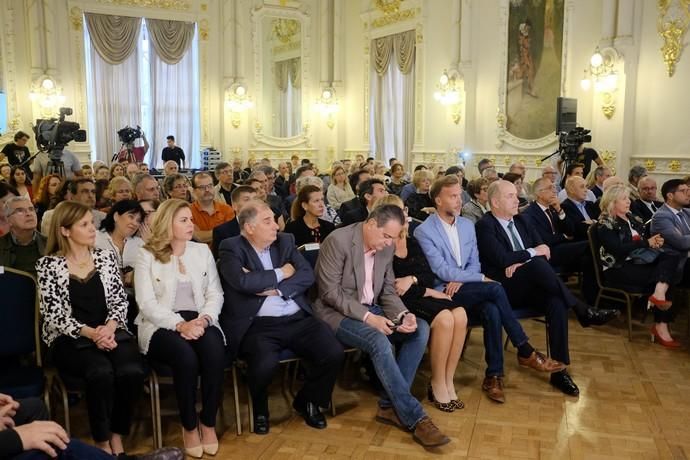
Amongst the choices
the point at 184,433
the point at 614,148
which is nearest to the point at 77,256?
the point at 184,433

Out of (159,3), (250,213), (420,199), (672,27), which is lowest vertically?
(420,199)

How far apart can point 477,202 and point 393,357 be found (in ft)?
9.05

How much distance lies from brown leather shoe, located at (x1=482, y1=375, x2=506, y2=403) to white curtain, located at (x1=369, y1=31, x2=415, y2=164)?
34.6 ft

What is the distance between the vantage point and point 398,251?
401 cm

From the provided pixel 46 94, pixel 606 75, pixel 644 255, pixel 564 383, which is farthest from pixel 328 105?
pixel 564 383

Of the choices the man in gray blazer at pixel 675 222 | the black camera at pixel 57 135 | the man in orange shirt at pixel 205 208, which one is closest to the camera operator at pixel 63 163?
the black camera at pixel 57 135

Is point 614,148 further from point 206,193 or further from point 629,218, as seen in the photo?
point 206,193

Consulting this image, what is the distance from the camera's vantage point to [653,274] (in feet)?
16.1

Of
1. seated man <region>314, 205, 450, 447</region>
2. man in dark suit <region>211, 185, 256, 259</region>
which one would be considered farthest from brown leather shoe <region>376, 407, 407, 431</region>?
man in dark suit <region>211, 185, 256, 259</region>

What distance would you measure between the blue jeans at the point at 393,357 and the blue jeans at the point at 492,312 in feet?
1.44

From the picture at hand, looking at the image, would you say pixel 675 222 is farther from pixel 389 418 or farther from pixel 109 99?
pixel 109 99

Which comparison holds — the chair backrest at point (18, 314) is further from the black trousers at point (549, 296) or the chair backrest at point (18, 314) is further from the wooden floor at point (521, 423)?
the black trousers at point (549, 296)

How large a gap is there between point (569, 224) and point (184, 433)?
3.97 meters

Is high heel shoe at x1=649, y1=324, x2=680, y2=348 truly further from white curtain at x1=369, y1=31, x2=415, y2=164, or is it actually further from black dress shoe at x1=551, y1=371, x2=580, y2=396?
white curtain at x1=369, y1=31, x2=415, y2=164
